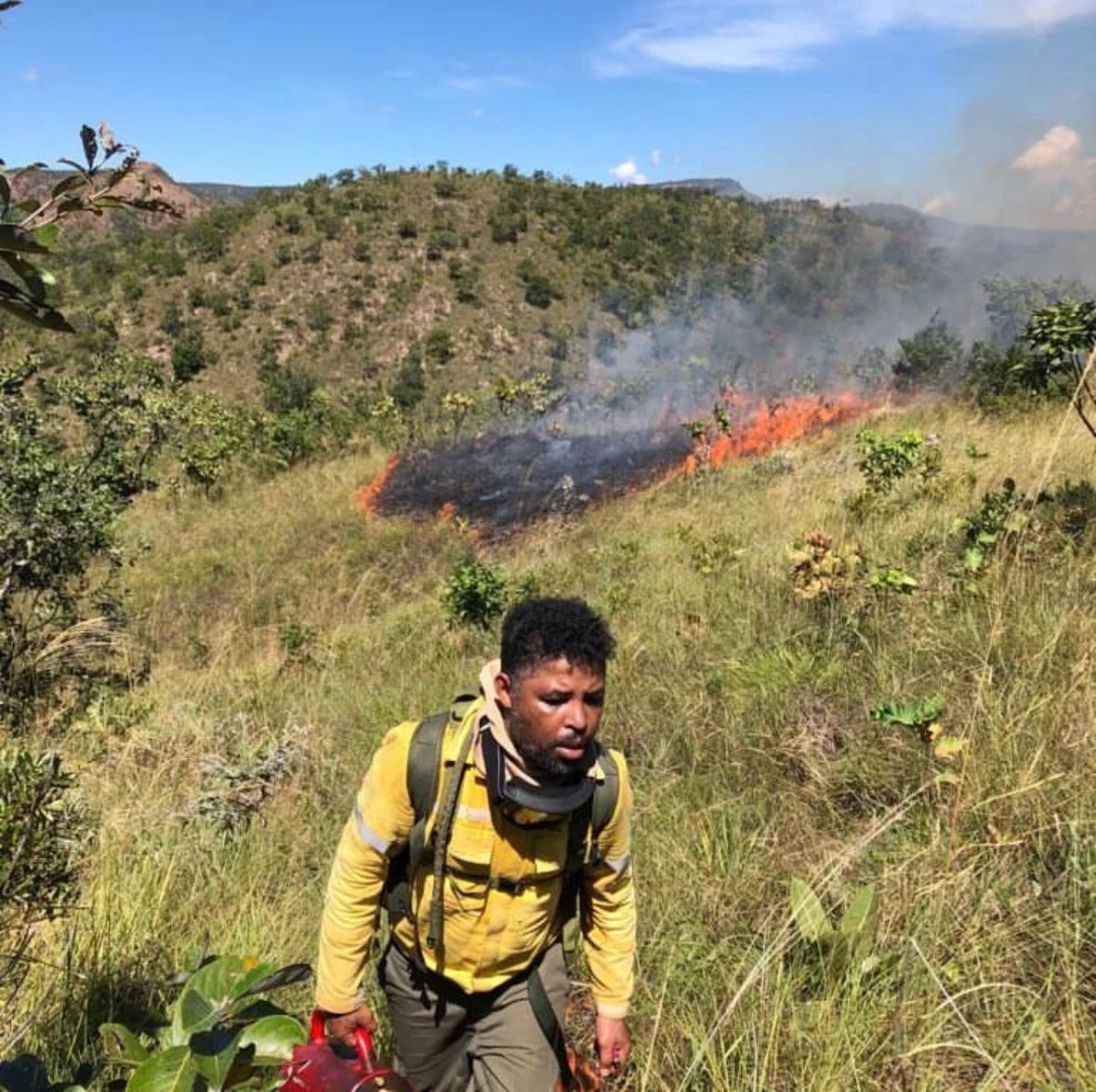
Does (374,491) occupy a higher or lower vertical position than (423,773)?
lower

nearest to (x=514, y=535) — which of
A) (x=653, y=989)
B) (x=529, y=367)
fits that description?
(x=653, y=989)

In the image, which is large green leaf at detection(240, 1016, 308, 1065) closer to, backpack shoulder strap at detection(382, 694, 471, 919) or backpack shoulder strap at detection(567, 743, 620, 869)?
backpack shoulder strap at detection(382, 694, 471, 919)

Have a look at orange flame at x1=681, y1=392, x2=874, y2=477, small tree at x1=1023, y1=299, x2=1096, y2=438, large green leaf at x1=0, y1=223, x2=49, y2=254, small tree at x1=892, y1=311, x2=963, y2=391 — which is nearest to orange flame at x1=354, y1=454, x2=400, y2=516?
orange flame at x1=681, y1=392, x2=874, y2=477

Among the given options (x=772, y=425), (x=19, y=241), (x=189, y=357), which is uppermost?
(x=189, y=357)

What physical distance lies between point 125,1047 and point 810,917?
1544 millimetres

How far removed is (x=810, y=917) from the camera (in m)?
2.04

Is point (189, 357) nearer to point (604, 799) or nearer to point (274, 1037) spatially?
point (604, 799)

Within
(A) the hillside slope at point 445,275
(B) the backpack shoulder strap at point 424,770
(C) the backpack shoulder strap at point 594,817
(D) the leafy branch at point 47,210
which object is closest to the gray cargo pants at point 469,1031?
(C) the backpack shoulder strap at point 594,817

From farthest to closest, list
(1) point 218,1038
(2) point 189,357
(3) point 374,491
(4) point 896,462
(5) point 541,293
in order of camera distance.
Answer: (5) point 541,293 → (2) point 189,357 → (3) point 374,491 → (4) point 896,462 → (1) point 218,1038

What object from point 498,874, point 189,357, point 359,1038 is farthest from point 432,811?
point 189,357

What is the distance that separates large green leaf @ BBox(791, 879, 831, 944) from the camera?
6.65 ft

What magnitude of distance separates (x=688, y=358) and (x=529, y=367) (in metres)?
12.4

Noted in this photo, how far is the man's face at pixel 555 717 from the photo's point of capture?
66.7 inches

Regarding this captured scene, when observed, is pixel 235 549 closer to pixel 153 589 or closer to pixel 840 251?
pixel 153 589
